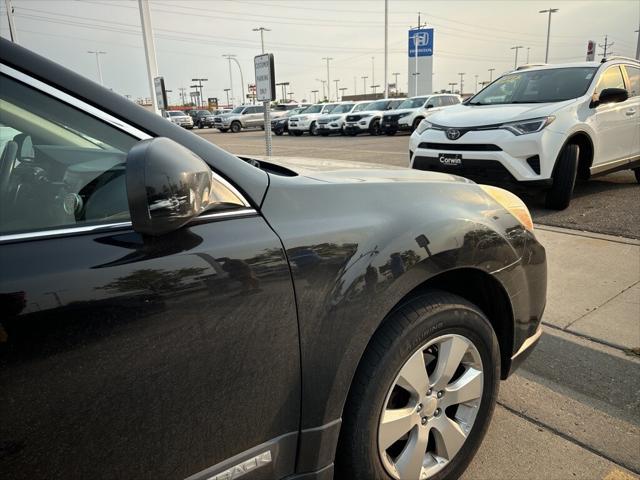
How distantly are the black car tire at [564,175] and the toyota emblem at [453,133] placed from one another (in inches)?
46.4

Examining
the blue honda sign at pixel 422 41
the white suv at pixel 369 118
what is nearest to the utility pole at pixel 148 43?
the white suv at pixel 369 118

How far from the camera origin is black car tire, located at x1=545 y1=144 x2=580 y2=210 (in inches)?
219

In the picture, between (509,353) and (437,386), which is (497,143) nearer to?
(509,353)

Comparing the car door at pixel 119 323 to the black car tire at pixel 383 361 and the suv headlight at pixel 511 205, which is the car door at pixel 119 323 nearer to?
the black car tire at pixel 383 361

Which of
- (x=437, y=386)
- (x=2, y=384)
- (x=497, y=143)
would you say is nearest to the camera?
(x=2, y=384)

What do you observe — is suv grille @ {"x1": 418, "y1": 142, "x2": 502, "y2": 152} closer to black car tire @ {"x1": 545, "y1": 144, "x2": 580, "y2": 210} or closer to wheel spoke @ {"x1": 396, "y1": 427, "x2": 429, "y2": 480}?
black car tire @ {"x1": 545, "y1": 144, "x2": 580, "y2": 210}

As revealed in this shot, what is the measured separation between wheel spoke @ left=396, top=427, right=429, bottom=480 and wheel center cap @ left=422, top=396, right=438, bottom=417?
0.20 feet

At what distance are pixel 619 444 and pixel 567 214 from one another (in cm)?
415

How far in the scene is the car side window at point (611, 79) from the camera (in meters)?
6.01

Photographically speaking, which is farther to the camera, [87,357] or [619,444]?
[619,444]

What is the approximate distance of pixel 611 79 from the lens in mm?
6211

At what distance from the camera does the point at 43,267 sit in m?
1.05

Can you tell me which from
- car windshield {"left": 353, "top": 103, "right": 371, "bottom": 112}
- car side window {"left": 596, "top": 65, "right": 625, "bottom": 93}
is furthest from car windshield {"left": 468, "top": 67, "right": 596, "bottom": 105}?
car windshield {"left": 353, "top": 103, "right": 371, "bottom": 112}

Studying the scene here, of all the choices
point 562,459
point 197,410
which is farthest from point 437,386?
point 197,410
